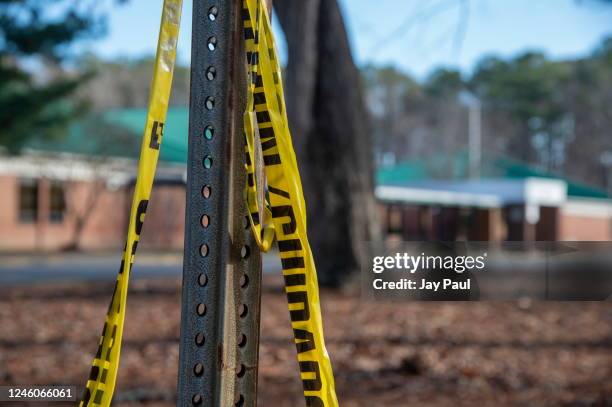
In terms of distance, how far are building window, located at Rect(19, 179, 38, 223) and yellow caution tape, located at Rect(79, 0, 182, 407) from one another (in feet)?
103

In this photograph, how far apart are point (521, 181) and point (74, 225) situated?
20.1 m

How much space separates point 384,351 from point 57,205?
91.2 ft

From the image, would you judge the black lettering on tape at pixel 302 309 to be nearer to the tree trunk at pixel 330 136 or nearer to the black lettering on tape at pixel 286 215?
the black lettering on tape at pixel 286 215

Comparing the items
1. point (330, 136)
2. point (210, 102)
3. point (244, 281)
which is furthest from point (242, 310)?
point (330, 136)

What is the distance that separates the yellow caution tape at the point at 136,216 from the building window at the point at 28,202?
31.5 m

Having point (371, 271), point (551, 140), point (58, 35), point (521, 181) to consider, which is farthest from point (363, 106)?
point (551, 140)

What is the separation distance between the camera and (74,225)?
3284cm

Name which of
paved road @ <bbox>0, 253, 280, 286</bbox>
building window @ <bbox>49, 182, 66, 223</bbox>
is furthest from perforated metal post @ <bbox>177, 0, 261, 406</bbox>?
building window @ <bbox>49, 182, 66, 223</bbox>

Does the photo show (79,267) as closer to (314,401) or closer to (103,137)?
(103,137)

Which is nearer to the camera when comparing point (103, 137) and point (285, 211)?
point (285, 211)

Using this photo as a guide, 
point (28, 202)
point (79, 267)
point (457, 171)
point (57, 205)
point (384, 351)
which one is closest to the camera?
point (384, 351)

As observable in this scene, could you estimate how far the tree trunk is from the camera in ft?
34.7

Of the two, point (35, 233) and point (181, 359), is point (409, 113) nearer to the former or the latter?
point (35, 233)

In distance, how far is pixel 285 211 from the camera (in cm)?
146
